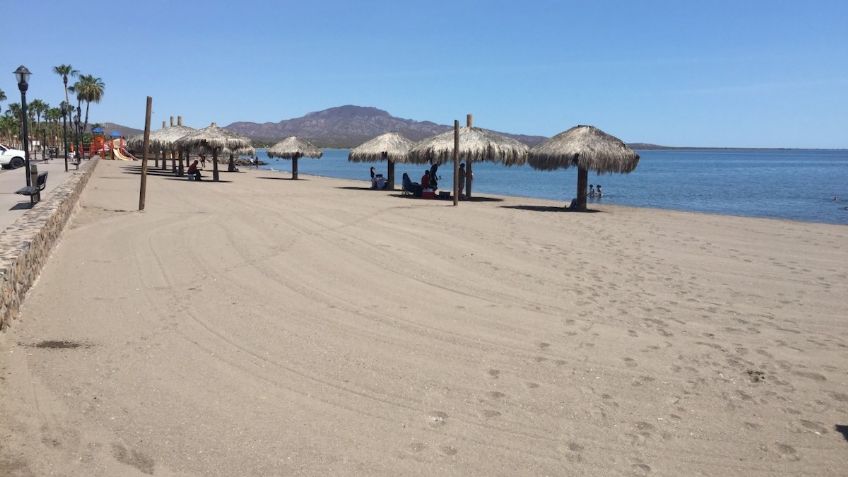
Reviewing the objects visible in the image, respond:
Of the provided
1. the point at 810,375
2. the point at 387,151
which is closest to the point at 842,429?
the point at 810,375

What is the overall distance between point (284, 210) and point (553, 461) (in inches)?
480

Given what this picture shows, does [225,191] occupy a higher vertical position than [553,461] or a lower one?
higher

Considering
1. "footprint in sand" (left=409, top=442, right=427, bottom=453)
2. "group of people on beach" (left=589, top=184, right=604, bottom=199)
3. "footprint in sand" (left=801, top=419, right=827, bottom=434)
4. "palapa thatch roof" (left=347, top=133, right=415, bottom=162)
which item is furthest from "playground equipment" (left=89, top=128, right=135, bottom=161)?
"footprint in sand" (left=801, top=419, right=827, bottom=434)

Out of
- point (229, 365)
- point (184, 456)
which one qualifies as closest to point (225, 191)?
point (229, 365)

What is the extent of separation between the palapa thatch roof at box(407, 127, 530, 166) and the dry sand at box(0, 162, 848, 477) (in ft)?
33.6

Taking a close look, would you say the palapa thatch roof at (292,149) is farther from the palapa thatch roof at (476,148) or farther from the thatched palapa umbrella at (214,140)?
the palapa thatch roof at (476,148)

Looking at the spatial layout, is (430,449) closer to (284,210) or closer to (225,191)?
(284,210)

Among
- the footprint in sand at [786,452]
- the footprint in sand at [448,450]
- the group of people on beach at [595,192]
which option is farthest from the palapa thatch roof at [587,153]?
the footprint in sand at [448,450]

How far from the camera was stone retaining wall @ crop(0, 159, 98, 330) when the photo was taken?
5023 mm

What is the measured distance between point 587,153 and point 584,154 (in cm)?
8

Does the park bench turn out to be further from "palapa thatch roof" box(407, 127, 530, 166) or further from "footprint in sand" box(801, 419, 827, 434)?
"footprint in sand" box(801, 419, 827, 434)

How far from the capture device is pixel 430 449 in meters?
3.48

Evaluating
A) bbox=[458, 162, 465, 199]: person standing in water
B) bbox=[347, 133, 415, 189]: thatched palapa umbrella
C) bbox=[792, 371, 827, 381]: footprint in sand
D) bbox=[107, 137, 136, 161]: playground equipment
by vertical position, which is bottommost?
bbox=[792, 371, 827, 381]: footprint in sand

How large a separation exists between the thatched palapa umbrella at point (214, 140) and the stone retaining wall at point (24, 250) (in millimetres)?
15933
